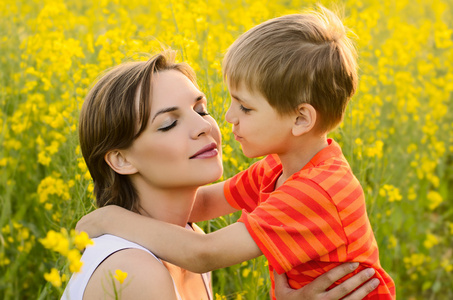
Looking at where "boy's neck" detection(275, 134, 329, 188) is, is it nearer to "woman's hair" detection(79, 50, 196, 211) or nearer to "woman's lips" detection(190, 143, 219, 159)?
"woman's lips" detection(190, 143, 219, 159)

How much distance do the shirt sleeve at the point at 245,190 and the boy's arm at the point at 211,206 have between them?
44mm

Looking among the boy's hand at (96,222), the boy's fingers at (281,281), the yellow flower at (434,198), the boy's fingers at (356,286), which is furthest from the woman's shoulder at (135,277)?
the yellow flower at (434,198)

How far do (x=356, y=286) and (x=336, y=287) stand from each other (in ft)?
0.18

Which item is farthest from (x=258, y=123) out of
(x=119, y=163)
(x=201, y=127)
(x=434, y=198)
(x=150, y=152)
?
(x=434, y=198)

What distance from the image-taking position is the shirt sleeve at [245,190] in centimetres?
196

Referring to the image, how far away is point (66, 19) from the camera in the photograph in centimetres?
410

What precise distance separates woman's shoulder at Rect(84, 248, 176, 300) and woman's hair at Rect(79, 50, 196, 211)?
0.29 meters

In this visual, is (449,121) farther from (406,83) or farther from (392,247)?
(392,247)

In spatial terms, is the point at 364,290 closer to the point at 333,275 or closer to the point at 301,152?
the point at 333,275

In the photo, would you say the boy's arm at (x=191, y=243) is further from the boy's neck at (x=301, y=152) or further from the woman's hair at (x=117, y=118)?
the boy's neck at (x=301, y=152)

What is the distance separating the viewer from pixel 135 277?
1.45 m

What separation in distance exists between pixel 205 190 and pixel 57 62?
4.35 ft

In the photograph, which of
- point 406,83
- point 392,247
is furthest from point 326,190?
point 406,83

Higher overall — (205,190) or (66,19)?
(66,19)
